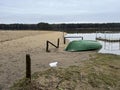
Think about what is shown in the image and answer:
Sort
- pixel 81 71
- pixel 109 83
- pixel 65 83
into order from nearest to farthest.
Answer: pixel 65 83, pixel 109 83, pixel 81 71

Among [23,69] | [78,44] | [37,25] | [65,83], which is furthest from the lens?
[37,25]

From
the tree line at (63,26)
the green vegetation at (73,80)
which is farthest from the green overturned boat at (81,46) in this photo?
the tree line at (63,26)

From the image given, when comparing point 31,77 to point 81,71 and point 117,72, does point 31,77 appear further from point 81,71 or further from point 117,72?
point 117,72

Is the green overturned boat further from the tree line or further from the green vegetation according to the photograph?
the tree line

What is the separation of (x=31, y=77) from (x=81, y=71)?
2.27 m

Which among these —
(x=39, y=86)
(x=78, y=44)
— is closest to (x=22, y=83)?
(x=39, y=86)

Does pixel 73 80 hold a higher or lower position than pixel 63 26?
higher

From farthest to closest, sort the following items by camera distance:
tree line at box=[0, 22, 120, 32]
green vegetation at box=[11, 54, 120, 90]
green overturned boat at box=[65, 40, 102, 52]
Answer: tree line at box=[0, 22, 120, 32]
green overturned boat at box=[65, 40, 102, 52]
green vegetation at box=[11, 54, 120, 90]

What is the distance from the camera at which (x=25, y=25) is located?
16162 centimetres

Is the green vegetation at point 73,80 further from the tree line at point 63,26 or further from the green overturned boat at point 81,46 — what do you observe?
the tree line at point 63,26

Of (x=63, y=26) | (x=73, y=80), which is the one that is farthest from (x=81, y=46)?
(x=63, y=26)

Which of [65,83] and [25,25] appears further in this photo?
[25,25]

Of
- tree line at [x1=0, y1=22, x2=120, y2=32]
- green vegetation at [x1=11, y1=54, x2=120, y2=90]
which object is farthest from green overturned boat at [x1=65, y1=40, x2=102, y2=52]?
tree line at [x1=0, y1=22, x2=120, y2=32]

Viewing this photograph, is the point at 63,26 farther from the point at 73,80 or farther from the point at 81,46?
the point at 73,80
